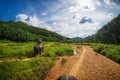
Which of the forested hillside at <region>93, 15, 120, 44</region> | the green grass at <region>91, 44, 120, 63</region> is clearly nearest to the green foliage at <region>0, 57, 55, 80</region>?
the green grass at <region>91, 44, 120, 63</region>

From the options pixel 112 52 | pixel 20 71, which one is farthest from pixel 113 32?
pixel 20 71

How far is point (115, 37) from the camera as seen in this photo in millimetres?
88688

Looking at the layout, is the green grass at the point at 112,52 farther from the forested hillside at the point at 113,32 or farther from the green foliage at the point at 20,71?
the forested hillside at the point at 113,32

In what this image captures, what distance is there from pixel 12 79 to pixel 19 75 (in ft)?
2.60

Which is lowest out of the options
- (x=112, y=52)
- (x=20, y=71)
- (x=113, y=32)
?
(x=20, y=71)

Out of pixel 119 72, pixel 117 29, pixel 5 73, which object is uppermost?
pixel 117 29

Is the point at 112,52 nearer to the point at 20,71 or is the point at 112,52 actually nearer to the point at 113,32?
the point at 20,71

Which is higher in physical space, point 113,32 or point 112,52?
point 113,32

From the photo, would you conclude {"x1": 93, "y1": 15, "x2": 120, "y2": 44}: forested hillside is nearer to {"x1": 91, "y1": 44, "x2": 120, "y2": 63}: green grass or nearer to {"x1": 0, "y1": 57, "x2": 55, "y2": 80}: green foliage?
{"x1": 91, "y1": 44, "x2": 120, "y2": 63}: green grass

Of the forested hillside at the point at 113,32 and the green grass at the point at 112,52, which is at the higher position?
the forested hillside at the point at 113,32

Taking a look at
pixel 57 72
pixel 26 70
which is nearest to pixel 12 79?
pixel 26 70

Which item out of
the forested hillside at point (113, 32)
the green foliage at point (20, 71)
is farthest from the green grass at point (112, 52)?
the forested hillside at point (113, 32)

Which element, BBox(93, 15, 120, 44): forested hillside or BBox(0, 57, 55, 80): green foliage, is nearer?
BBox(0, 57, 55, 80): green foliage

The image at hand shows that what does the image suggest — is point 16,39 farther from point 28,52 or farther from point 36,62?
point 36,62
